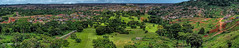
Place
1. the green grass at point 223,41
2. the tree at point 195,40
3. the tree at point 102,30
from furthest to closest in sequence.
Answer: the tree at point 102,30 < the green grass at point 223,41 < the tree at point 195,40

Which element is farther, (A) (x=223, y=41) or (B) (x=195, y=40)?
(A) (x=223, y=41)

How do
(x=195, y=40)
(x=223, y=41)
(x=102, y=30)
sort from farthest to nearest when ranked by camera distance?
1. (x=102, y=30)
2. (x=223, y=41)
3. (x=195, y=40)

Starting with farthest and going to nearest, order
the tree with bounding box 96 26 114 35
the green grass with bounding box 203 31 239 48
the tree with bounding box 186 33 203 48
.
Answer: the tree with bounding box 96 26 114 35 → the green grass with bounding box 203 31 239 48 → the tree with bounding box 186 33 203 48

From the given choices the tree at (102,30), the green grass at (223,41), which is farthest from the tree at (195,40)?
the tree at (102,30)

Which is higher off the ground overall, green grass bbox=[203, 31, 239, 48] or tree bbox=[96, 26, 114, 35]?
green grass bbox=[203, 31, 239, 48]

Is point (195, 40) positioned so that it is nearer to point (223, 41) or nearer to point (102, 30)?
point (223, 41)

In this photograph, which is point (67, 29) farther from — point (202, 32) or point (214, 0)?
point (214, 0)

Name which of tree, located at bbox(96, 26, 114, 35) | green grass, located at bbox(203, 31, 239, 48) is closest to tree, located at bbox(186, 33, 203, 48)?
green grass, located at bbox(203, 31, 239, 48)

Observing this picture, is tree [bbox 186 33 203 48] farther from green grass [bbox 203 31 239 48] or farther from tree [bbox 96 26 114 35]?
tree [bbox 96 26 114 35]

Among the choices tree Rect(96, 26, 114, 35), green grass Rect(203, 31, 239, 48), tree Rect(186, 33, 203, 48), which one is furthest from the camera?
tree Rect(96, 26, 114, 35)

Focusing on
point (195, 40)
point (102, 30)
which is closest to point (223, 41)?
point (195, 40)

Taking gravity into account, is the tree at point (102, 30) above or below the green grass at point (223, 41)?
below

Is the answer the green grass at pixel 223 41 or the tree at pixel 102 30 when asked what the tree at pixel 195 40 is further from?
the tree at pixel 102 30
